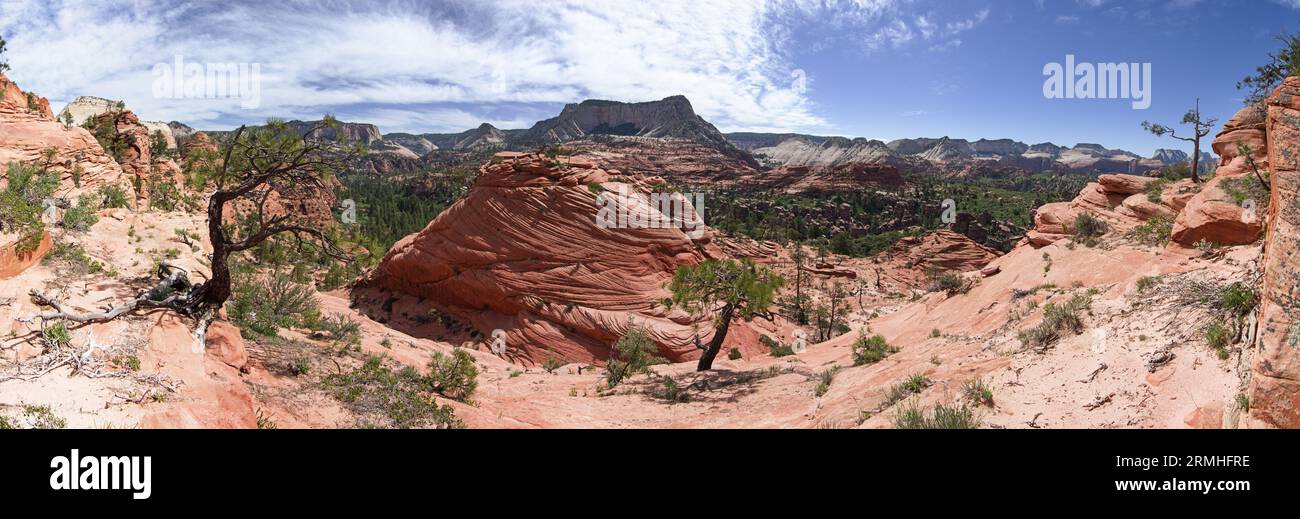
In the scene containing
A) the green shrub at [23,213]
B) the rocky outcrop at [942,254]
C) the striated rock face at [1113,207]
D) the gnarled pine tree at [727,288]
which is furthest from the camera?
the rocky outcrop at [942,254]

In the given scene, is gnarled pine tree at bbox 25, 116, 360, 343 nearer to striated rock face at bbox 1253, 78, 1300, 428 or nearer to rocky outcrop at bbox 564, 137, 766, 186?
striated rock face at bbox 1253, 78, 1300, 428

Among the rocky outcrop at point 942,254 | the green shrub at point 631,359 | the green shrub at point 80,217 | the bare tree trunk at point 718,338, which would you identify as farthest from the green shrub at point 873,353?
the rocky outcrop at point 942,254

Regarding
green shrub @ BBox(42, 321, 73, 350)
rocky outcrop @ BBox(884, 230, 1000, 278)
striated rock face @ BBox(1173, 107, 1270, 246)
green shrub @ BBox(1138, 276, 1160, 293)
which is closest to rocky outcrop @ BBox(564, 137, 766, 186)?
rocky outcrop @ BBox(884, 230, 1000, 278)

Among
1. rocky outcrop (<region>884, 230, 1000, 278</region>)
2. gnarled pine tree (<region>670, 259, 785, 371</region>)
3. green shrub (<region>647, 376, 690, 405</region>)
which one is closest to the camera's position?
green shrub (<region>647, 376, 690, 405</region>)

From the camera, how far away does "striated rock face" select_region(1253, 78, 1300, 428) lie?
4.03 meters

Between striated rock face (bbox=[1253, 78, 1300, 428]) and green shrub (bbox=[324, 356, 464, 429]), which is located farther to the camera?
green shrub (bbox=[324, 356, 464, 429])

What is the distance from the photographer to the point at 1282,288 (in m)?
4.53

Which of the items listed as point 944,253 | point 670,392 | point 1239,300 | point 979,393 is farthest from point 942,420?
point 944,253

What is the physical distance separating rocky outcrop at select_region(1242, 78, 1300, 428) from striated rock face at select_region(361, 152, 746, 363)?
1873 centimetres

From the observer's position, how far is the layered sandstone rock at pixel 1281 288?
404cm

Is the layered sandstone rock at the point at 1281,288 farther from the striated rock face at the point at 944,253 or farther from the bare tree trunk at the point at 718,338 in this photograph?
the striated rock face at the point at 944,253

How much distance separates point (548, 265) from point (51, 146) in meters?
16.7
